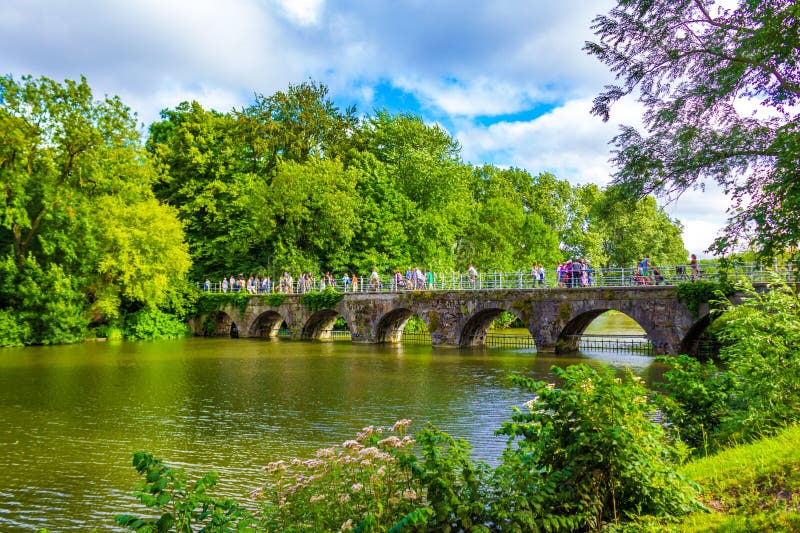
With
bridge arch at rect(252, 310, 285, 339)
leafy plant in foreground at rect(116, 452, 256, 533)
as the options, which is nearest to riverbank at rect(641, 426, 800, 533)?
leafy plant in foreground at rect(116, 452, 256, 533)

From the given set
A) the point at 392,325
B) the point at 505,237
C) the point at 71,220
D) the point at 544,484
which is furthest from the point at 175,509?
the point at 505,237

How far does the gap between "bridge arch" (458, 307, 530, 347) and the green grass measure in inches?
939

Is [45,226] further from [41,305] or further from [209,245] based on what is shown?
[209,245]

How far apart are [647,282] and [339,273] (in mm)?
21345

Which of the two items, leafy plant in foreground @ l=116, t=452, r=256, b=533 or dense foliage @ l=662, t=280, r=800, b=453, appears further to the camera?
dense foliage @ l=662, t=280, r=800, b=453

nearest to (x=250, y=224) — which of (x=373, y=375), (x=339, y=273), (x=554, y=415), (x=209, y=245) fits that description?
(x=209, y=245)

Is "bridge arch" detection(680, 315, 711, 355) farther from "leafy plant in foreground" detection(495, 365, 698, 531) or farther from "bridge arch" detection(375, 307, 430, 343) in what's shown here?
"leafy plant in foreground" detection(495, 365, 698, 531)

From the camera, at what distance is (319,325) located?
40031mm

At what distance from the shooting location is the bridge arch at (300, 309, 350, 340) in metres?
38.8

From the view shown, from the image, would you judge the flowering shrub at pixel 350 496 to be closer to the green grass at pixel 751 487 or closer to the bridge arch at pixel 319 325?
the green grass at pixel 751 487

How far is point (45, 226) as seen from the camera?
116 ft

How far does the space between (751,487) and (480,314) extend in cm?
2562

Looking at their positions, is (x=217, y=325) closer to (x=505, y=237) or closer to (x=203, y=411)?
(x=505, y=237)

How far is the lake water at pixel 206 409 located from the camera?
9.55 m
